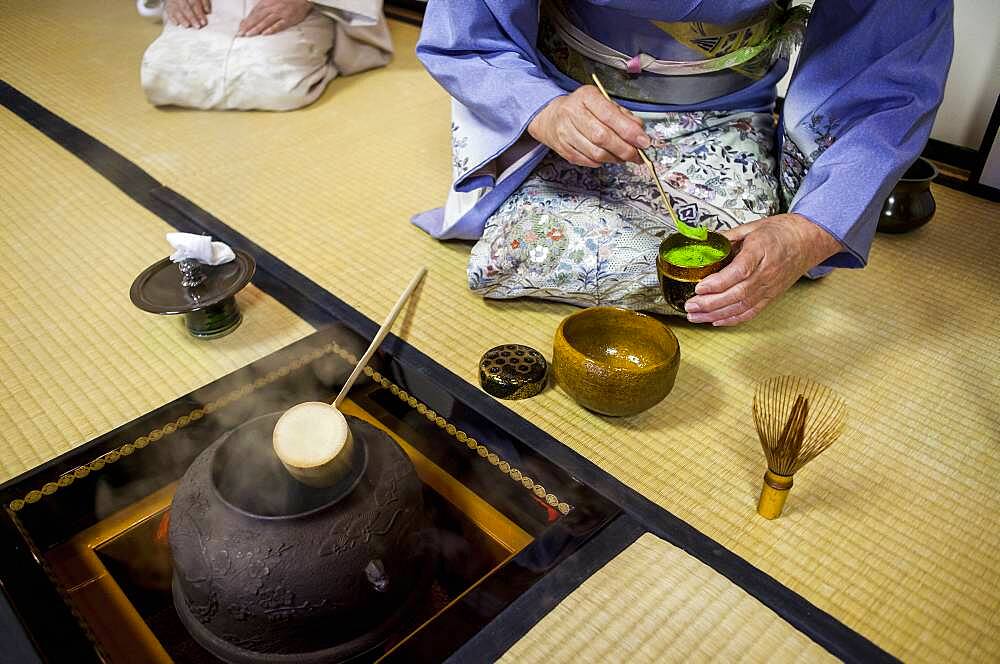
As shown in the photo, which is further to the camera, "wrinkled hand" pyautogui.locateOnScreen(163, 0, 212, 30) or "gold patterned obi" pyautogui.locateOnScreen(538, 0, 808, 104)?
"wrinkled hand" pyautogui.locateOnScreen(163, 0, 212, 30)

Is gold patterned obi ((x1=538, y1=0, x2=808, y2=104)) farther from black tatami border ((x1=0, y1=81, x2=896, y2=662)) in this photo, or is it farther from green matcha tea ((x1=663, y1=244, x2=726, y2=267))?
black tatami border ((x1=0, y1=81, x2=896, y2=662))

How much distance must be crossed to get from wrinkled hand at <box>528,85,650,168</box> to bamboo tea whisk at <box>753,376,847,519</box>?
57cm

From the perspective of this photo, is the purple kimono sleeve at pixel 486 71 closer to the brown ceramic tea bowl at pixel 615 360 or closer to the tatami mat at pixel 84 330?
the brown ceramic tea bowl at pixel 615 360

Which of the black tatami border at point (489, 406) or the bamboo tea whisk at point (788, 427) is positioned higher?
the bamboo tea whisk at point (788, 427)

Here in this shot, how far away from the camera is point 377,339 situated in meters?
1.72

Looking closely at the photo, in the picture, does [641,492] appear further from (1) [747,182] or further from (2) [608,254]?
(1) [747,182]

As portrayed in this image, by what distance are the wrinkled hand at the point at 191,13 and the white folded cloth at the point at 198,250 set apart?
1733mm

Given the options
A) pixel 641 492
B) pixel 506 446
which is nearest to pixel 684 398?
pixel 641 492

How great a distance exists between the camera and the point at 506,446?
156cm

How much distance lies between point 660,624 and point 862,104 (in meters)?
1.27

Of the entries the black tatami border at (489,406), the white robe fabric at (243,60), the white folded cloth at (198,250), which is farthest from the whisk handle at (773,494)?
the white robe fabric at (243,60)

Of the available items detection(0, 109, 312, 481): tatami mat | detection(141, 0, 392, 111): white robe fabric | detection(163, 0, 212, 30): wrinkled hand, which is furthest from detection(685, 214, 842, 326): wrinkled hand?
detection(163, 0, 212, 30): wrinkled hand

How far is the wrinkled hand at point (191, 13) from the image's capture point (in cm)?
322

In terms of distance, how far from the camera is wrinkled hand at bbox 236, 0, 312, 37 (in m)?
3.13
